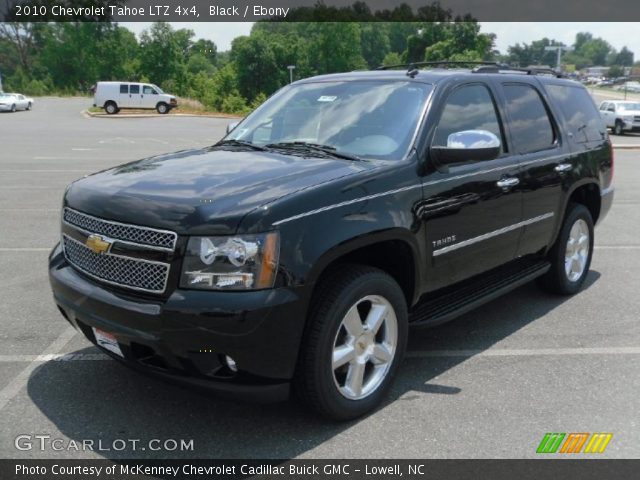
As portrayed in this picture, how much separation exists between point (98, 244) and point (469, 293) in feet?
8.31

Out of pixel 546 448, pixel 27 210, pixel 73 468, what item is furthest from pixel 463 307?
pixel 27 210

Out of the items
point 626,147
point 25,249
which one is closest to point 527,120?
point 25,249

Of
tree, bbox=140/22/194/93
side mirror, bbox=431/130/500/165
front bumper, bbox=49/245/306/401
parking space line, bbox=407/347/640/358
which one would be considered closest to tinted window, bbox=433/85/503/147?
side mirror, bbox=431/130/500/165

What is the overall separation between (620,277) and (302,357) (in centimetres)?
442

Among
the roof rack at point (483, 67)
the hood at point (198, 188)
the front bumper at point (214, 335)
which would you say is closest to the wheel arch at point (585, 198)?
the roof rack at point (483, 67)

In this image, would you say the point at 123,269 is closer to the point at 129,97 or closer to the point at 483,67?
the point at 483,67

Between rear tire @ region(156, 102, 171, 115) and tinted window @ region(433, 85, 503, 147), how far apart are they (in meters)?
42.2

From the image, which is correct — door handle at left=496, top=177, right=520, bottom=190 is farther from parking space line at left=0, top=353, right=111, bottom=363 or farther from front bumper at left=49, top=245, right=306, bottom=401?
parking space line at left=0, top=353, right=111, bottom=363

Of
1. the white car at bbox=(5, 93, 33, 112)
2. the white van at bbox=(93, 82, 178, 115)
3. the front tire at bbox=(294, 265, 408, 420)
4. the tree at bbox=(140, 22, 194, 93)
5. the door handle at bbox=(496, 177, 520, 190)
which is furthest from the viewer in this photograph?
the tree at bbox=(140, 22, 194, 93)

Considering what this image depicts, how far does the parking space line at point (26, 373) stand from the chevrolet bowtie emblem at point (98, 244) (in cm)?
114

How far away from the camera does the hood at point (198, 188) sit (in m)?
3.00

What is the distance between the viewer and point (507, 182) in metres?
4.52

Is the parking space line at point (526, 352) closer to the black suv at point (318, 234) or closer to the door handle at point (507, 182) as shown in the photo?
the black suv at point (318, 234)

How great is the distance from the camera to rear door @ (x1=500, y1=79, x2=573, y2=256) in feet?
15.8
